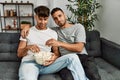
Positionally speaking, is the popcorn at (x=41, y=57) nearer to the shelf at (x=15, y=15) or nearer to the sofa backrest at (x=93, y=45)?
the sofa backrest at (x=93, y=45)

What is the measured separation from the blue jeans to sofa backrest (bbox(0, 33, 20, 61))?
486 mm

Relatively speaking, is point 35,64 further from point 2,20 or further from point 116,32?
point 2,20

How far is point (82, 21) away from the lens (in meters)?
3.24

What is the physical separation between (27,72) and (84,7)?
5.98 feet

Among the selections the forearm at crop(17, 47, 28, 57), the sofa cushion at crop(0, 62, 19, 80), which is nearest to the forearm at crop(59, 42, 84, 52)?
the forearm at crop(17, 47, 28, 57)

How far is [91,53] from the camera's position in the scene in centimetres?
240

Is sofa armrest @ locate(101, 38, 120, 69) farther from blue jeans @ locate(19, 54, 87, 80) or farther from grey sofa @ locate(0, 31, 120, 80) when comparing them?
blue jeans @ locate(19, 54, 87, 80)

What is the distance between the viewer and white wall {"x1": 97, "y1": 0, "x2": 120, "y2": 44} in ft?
9.84

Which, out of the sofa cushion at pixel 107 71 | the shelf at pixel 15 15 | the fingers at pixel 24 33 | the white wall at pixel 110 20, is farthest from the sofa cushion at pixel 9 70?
the shelf at pixel 15 15

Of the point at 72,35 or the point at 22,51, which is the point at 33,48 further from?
the point at 72,35

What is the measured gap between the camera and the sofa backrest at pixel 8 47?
2262 millimetres

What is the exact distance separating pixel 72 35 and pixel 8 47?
0.80 metres

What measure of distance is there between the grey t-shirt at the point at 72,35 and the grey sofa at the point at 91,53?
328mm

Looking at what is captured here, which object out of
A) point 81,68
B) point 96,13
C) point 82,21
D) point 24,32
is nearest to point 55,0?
point 96,13
